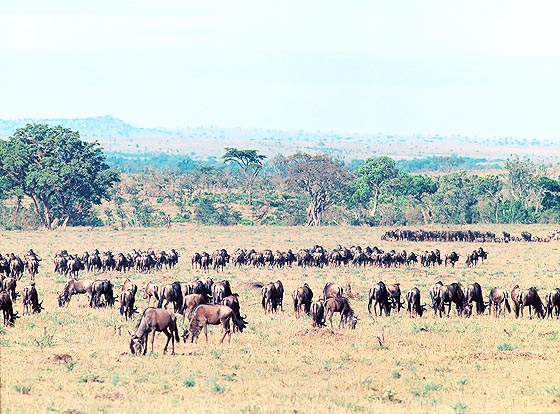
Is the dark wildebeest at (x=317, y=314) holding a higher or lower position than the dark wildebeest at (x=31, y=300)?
higher

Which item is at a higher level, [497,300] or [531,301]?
[531,301]

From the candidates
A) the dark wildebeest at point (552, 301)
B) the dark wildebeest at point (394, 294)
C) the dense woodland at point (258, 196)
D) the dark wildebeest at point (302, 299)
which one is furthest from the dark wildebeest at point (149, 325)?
the dense woodland at point (258, 196)

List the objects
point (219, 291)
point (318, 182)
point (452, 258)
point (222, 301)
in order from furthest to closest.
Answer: point (318, 182) → point (452, 258) → point (219, 291) → point (222, 301)

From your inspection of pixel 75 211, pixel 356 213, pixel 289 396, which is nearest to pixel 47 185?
pixel 75 211

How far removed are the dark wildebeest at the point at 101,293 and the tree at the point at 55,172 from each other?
4912 cm

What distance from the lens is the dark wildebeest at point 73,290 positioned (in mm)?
31922

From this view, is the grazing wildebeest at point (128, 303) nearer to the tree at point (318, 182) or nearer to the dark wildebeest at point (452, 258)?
the dark wildebeest at point (452, 258)

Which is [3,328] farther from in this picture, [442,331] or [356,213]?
[356,213]

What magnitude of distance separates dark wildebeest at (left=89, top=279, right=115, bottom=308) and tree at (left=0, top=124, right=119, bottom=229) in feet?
161

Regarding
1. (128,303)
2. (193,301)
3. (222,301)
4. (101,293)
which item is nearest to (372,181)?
(101,293)

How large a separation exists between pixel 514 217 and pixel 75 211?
42309mm

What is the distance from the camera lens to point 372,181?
331 feet

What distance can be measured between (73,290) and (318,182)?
64.5 metres

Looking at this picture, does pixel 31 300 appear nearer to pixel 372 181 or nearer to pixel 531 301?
pixel 531 301
